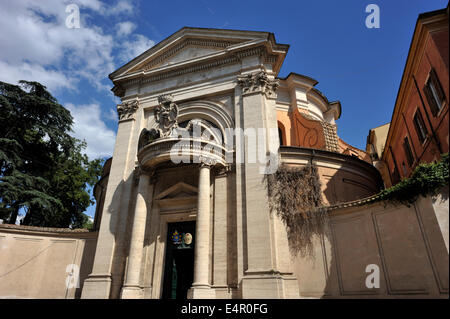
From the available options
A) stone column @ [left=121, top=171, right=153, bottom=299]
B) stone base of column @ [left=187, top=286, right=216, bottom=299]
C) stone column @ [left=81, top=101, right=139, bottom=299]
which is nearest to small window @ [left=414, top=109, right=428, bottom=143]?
stone base of column @ [left=187, top=286, right=216, bottom=299]

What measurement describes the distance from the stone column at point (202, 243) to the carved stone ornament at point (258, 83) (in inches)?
169

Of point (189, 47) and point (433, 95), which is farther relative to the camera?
point (189, 47)

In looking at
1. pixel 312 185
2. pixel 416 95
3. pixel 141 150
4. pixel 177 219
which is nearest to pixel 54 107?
pixel 141 150

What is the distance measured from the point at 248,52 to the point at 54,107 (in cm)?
1529

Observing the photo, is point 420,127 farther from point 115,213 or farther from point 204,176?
point 115,213

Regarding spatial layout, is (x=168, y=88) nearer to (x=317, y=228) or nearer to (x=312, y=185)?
(x=312, y=185)

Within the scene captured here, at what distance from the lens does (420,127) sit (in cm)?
995

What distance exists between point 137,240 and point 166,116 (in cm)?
540

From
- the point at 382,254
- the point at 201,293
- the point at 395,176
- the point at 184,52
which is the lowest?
the point at 201,293

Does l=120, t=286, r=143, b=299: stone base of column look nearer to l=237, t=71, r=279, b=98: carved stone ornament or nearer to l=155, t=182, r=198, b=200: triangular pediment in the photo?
l=155, t=182, r=198, b=200: triangular pediment

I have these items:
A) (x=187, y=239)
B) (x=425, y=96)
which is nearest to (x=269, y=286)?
(x=187, y=239)

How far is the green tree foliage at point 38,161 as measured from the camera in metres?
18.4

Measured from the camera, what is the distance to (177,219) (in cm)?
1283

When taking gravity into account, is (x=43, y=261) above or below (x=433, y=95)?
below
